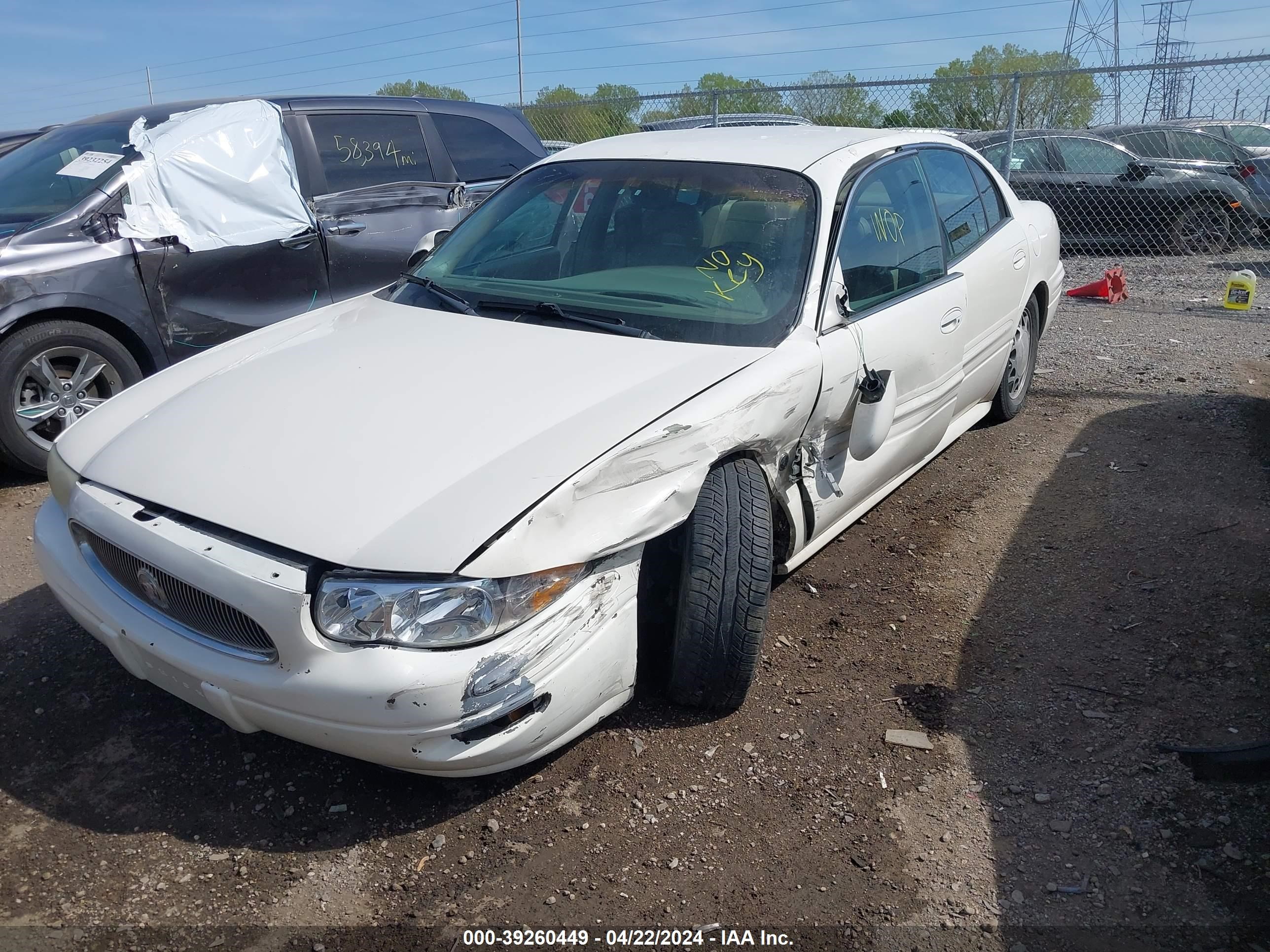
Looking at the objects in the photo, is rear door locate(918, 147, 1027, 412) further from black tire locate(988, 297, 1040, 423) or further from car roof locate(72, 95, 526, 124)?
car roof locate(72, 95, 526, 124)

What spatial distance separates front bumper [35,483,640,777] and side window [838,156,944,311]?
1495mm

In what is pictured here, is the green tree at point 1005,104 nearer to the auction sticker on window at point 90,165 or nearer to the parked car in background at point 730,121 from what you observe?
the parked car in background at point 730,121

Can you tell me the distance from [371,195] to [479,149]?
3.42 ft

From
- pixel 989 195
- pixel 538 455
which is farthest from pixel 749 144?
pixel 538 455

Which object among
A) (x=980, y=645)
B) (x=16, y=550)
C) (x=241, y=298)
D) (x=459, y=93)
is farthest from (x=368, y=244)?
(x=459, y=93)

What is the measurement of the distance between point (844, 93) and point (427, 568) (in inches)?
525

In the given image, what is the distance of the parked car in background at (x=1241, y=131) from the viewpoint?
11.1 metres

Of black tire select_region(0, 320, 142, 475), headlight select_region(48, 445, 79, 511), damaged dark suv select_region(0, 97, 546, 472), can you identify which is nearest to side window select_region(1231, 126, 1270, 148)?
damaged dark suv select_region(0, 97, 546, 472)

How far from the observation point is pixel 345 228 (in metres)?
5.59

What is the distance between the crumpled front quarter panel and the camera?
2297 mm

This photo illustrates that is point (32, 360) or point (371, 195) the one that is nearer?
point (32, 360)

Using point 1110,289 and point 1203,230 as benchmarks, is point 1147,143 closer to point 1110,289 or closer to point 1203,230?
point 1203,230

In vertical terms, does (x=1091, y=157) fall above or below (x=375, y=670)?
above

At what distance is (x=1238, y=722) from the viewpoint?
9.41ft
